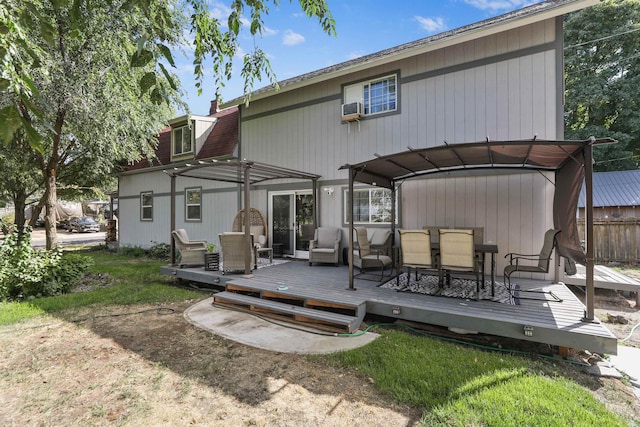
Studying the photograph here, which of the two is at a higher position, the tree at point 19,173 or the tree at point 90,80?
the tree at point 90,80

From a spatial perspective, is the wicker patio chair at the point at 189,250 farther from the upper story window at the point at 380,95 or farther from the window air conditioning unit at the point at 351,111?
the upper story window at the point at 380,95

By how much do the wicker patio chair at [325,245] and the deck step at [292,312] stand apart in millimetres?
2406

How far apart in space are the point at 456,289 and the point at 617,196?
1140cm

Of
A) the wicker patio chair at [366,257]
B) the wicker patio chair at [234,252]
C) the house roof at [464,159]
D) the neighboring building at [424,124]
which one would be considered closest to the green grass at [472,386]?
the wicker patio chair at [366,257]

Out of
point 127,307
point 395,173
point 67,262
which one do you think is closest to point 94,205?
point 67,262

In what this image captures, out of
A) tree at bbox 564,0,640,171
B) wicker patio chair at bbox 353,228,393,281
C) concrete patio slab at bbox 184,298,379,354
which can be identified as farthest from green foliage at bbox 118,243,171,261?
tree at bbox 564,0,640,171

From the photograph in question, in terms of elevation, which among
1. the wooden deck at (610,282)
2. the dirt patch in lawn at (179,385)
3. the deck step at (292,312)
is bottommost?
the dirt patch in lawn at (179,385)

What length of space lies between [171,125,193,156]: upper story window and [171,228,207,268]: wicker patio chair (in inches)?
208

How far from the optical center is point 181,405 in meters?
2.85

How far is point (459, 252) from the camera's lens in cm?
484

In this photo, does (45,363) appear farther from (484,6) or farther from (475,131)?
(484,6)

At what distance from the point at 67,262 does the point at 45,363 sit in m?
4.31

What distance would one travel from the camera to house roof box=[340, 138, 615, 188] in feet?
14.9

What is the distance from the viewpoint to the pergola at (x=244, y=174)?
21.4 feet
